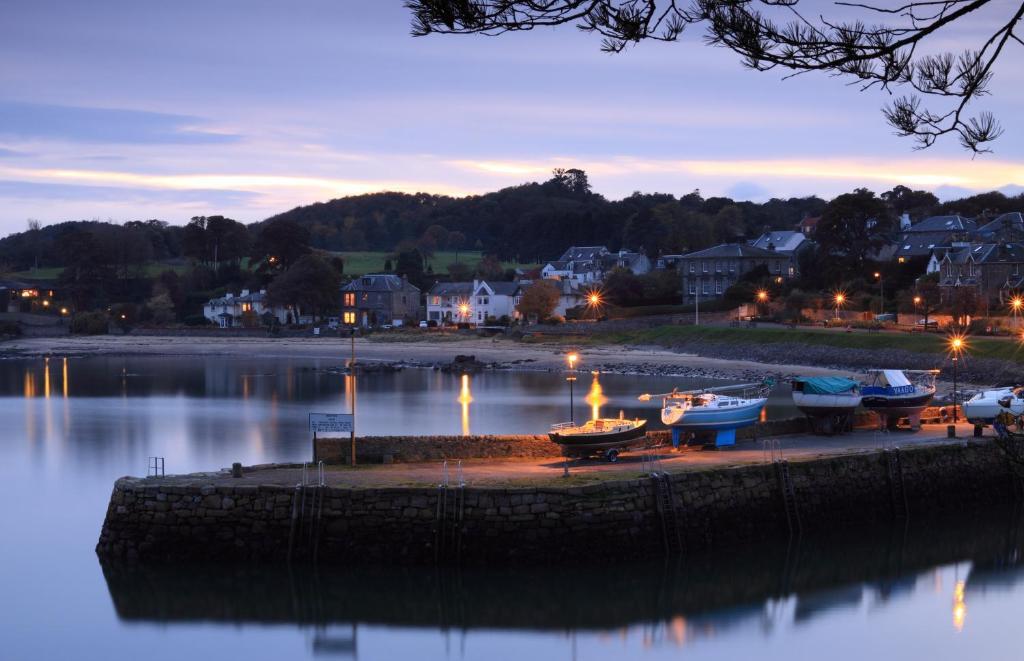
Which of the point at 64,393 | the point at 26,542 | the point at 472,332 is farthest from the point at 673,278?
the point at 26,542

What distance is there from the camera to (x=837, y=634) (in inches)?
802

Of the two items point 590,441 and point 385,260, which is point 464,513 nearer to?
point 590,441

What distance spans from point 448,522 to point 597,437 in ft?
17.8

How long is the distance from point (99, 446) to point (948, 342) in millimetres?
42694

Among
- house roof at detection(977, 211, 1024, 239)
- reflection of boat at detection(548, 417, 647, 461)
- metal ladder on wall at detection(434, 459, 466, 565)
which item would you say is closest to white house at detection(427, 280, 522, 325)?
house roof at detection(977, 211, 1024, 239)

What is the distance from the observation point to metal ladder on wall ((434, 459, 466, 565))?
21.1m

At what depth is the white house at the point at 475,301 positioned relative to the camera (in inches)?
4343

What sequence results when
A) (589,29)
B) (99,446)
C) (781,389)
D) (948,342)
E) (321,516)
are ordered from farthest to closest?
(948,342), (781,389), (99,446), (321,516), (589,29)

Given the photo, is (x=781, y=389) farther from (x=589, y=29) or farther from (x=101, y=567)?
(x=589, y=29)

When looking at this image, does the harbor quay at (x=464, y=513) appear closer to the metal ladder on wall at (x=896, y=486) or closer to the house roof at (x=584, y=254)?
the metal ladder on wall at (x=896, y=486)

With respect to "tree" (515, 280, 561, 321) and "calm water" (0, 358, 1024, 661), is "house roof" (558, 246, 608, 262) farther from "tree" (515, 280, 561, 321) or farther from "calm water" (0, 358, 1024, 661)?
"calm water" (0, 358, 1024, 661)

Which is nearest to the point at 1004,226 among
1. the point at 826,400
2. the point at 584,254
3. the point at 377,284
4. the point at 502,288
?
the point at 502,288

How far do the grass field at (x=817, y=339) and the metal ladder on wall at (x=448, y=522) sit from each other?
4084 cm

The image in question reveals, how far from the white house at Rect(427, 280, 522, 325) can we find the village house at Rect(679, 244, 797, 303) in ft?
55.2
